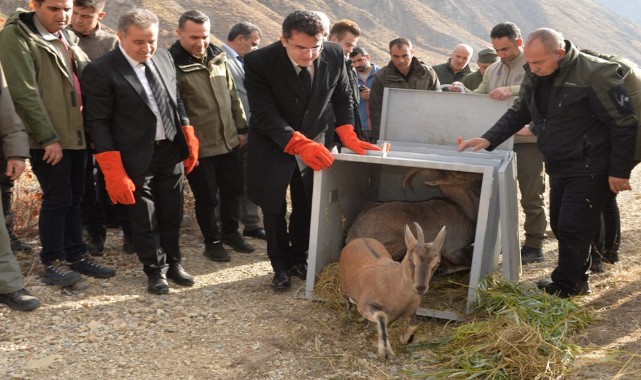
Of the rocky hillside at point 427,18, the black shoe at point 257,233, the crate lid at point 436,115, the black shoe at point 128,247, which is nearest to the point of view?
the black shoe at point 128,247

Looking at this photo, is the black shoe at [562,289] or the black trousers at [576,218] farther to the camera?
the black shoe at [562,289]

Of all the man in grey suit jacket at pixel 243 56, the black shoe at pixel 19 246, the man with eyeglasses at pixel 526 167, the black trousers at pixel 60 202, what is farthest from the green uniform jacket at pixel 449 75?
the black shoe at pixel 19 246

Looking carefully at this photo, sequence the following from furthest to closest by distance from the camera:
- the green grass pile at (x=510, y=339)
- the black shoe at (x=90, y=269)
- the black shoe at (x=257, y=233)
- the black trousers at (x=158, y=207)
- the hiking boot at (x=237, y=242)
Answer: the black shoe at (x=257, y=233) < the hiking boot at (x=237, y=242) < the black shoe at (x=90, y=269) < the black trousers at (x=158, y=207) < the green grass pile at (x=510, y=339)

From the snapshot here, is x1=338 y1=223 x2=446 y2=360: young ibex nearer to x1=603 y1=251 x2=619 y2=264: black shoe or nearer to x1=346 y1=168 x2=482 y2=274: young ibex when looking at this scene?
x1=346 y1=168 x2=482 y2=274: young ibex

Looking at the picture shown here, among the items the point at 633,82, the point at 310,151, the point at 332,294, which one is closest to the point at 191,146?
the point at 310,151

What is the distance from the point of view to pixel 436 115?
6250 mm

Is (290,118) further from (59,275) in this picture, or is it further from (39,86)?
(59,275)

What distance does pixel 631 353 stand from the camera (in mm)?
4035

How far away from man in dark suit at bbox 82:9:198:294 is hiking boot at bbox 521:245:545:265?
293 centimetres

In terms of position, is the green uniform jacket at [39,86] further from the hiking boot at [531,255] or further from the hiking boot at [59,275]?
the hiking boot at [531,255]

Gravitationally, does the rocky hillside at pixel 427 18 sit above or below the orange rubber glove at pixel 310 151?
above

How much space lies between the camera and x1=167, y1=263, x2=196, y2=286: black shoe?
210 inches

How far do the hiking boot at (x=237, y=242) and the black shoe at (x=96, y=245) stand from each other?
1060 millimetres

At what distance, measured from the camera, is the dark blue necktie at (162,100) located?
16.0 ft
